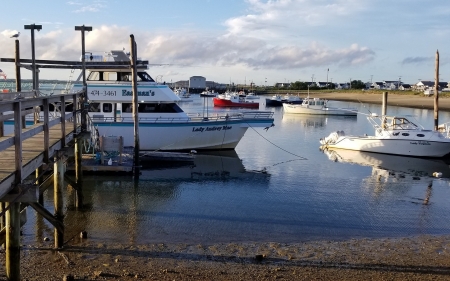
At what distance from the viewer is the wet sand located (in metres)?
8.93

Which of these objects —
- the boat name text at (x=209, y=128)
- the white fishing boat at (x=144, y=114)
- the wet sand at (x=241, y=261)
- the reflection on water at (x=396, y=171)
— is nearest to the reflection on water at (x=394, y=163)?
the reflection on water at (x=396, y=171)

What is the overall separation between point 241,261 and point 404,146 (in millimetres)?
20660

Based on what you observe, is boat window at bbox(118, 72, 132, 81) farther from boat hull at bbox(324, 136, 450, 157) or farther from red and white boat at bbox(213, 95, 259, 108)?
red and white boat at bbox(213, 95, 259, 108)

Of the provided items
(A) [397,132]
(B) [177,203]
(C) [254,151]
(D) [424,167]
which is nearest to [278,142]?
(C) [254,151]

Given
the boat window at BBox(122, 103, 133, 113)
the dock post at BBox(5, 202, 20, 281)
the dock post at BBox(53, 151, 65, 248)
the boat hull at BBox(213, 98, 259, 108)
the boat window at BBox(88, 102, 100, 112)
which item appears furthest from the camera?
the boat hull at BBox(213, 98, 259, 108)

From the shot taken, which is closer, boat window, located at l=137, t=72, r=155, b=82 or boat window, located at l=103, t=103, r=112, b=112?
boat window, located at l=103, t=103, r=112, b=112

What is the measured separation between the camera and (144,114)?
24.7m

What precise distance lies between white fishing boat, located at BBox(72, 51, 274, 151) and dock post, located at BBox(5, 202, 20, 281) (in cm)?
1631

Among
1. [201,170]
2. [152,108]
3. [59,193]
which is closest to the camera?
[59,193]

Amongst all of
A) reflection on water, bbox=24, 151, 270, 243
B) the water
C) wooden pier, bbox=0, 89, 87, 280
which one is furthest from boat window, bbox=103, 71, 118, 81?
wooden pier, bbox=0, 89, 87, 280

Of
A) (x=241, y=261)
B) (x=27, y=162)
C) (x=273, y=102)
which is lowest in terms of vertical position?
(x=241, y=261)

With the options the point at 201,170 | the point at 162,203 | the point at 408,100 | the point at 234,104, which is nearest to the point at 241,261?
the point at 162,203

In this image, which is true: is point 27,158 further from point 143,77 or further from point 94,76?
point 94,76

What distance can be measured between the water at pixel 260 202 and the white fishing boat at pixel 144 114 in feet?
5.59
